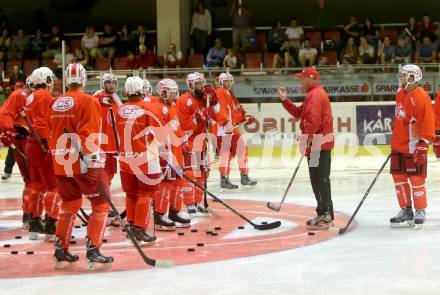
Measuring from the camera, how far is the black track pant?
8.23 m

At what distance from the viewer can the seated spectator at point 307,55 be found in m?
18.4

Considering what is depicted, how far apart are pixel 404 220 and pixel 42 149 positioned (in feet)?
11.7

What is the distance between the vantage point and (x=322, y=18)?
21.2 meters

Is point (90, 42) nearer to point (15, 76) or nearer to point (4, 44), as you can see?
point (4, 44)

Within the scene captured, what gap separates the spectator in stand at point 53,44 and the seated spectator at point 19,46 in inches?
22.9

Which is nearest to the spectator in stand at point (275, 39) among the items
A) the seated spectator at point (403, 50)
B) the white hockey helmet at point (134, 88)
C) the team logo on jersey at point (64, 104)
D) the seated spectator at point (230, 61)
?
the seated spectator at point (230, 61)

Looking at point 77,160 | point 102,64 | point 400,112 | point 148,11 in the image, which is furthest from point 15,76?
point 77,160

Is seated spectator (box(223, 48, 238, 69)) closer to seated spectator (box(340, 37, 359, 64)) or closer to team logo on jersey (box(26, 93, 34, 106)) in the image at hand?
seated spectator (box(340, 37, 359, 64))

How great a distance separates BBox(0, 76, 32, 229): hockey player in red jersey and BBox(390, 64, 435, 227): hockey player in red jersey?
3603 millimetres

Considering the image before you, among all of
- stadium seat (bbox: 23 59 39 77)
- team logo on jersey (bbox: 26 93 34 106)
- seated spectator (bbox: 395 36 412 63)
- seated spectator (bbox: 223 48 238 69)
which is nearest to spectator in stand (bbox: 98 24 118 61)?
stadium seat (bbox: 23 59 39 77)

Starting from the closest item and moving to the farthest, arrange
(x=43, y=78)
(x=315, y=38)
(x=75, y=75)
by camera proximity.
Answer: (x=75, y=75)
(x=43, y=78)
(x=315, y=38)

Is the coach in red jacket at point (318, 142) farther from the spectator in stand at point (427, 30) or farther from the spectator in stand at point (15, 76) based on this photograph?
the spectator in stand at point (427, 30)

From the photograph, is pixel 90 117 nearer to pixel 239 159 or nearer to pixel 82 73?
pixel 82 73

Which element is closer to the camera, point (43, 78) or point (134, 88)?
point (134, 88)
